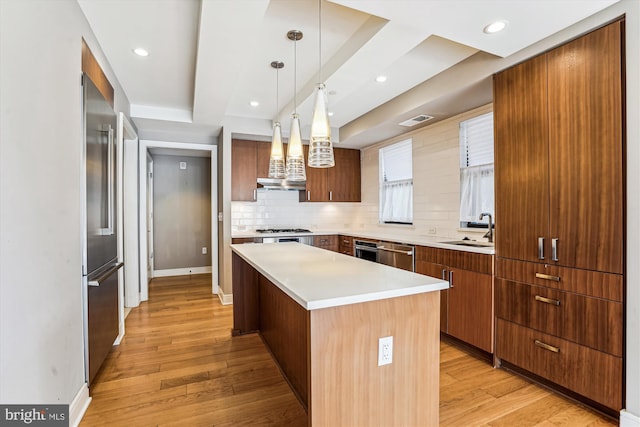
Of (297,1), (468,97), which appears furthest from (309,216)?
(297,1)

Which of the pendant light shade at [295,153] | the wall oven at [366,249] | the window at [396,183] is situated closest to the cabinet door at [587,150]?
the pendant light shade at [295,153]

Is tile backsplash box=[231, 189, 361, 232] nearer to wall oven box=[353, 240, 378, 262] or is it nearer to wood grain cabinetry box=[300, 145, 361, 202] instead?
wood grain cabinetry box=[300, 145, 361, 202]

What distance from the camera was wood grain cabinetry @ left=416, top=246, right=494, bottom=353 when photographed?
258cm

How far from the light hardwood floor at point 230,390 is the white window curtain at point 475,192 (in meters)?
1.38

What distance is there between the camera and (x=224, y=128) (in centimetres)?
425

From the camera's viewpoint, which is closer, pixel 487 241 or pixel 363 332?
pixel 363 332

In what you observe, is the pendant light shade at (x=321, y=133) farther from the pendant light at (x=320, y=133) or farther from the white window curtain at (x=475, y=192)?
the white window curtain at (x=475, y=192)

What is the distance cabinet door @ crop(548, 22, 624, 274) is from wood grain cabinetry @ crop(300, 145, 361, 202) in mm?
3395

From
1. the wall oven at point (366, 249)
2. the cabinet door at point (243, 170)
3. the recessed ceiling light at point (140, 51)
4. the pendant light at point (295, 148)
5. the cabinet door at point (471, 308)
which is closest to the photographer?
the pendant light at point (295, 148)

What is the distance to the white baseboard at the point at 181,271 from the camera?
6.06 metres

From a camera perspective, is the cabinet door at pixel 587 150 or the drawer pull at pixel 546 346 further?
the drawer pull at pixel 546 346

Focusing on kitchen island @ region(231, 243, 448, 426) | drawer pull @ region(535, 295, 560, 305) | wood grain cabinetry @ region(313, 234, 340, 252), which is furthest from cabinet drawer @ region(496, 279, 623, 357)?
wood grain cabinetry @ region(313, 234, 340, 252)

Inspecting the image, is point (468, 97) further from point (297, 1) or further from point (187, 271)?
point (187, 271)

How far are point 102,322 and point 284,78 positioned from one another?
8.49 feet
